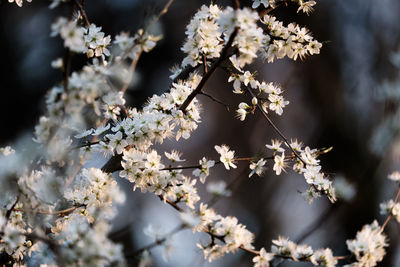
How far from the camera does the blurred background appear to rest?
536 centimetres

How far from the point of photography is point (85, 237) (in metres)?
1.11

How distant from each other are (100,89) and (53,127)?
0.19 m

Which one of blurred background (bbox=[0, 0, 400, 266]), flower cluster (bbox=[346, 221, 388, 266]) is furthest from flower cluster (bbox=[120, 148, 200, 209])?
blurred background (bbox=[0, 0, 400, 266])

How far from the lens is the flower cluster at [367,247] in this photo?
157 cm

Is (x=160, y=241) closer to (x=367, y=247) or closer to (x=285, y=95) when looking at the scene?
(x=367, y=247)

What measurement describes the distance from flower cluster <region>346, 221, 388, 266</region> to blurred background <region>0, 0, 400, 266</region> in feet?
10.3

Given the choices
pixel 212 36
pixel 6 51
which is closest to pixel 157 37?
pixel 212 36

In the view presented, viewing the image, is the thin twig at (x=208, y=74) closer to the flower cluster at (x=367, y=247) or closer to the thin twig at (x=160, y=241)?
the thin twig at (x=160, y=241)

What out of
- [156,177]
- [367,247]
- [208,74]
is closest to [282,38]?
[208,74]

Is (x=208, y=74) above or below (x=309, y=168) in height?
above

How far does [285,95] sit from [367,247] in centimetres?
519

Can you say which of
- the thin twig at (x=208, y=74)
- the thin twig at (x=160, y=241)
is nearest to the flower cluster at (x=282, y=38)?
the thin twig at (x=208, y=74)

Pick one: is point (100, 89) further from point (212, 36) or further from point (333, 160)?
point (333, 160)

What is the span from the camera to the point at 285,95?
662 centimetres
